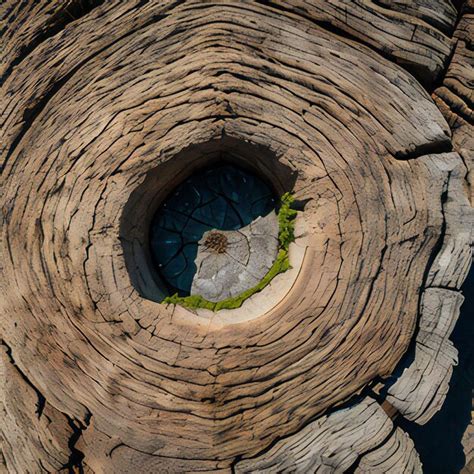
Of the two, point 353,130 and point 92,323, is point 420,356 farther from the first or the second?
point 92,323

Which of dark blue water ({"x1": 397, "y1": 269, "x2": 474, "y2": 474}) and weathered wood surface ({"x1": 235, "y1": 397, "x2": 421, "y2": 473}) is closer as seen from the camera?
weathered wood surface ({"x1": 235, "y1": 397, "x2": 421, "y2": 473})

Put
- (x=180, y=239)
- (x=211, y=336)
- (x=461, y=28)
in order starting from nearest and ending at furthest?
1. (x=211, y=336)
2. (x=461, y=28)
3. (x=180, y=239)

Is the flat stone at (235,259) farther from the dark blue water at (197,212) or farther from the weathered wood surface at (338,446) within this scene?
the weathered wood surface at (338,446)

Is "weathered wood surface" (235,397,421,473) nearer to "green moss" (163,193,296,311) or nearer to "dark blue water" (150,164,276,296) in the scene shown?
"green moss" (163,193,296,311)

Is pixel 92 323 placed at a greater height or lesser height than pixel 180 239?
lesser

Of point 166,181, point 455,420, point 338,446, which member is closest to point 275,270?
point 166,181

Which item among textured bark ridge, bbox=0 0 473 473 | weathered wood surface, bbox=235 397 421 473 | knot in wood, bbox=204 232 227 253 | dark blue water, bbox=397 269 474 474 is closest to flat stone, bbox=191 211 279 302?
knot in wood, bbox=204 232 227 253

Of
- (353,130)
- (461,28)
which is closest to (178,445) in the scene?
(353,130)
